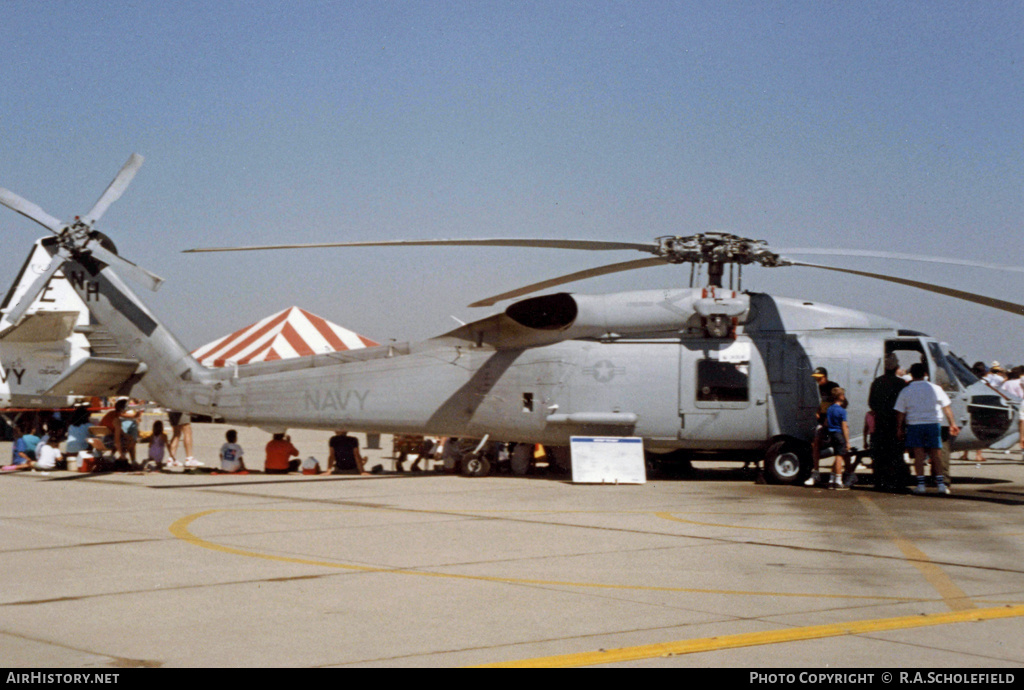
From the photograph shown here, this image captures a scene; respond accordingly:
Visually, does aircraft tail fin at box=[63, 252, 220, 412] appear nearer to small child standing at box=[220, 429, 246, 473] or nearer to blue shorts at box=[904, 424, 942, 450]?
small child standing at box=[220, 429, 246, 473]

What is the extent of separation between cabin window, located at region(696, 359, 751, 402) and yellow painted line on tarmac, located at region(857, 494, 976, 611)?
16.5ft

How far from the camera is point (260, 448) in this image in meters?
27.6

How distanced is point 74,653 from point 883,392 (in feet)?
40.7

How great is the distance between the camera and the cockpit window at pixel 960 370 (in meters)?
16.2

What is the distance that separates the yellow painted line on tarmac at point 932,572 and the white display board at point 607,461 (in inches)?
203

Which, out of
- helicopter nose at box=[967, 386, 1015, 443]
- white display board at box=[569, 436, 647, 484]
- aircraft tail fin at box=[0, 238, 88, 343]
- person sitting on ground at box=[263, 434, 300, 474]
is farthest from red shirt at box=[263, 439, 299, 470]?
helicopter nose at box=[967, 386, 1015, 443]

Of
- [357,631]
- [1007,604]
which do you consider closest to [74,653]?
[357,631]

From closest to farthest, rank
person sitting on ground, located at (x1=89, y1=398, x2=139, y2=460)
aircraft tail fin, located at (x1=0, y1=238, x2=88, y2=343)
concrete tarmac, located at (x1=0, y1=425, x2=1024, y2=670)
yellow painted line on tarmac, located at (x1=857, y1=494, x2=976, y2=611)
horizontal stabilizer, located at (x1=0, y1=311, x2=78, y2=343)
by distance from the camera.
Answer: concrete tarmac, located at (x1=0, y1=425, x2=1024, y2=670) → yellow painted line on tarmac, located at (x1=857, y1=494, x2=976, y2=611) → person sitting on ground, located at (x1=89, y1=398, x2=139, y2=460) → aircraft tail fin, located at (x1=0, y1=238, x2=88, y2=343) → horizontal stabilizer, located at (x1=0, y1=311, x2=78, y2=343)

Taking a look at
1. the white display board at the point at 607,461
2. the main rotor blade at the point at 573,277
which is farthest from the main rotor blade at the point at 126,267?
the white display board at the point at 607,461

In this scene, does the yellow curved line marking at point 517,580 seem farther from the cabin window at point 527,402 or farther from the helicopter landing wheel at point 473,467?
the helicopter landing wheel at point 473,467

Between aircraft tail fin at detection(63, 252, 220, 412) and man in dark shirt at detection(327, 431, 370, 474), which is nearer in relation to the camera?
aircraft tail fin at detection(63, 252, 220, 412)

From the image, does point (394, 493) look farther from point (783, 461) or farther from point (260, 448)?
point (260, 448)

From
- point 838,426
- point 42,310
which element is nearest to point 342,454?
point 42,310

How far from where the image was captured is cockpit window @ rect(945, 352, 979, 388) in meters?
16.2
